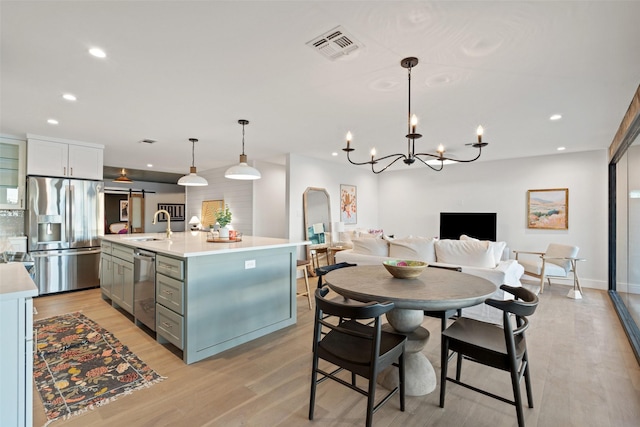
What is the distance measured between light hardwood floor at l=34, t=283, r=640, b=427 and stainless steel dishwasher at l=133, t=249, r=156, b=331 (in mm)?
209

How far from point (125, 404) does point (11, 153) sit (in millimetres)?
4673

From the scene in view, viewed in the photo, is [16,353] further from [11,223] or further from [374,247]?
[11,223]

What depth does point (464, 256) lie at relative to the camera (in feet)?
12.6

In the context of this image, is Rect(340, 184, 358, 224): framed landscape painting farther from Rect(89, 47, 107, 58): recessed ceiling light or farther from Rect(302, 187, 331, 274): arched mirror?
Rect(89, 47, 107, 58): recessed ceiling light

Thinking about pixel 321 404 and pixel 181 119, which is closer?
pixel 321 404

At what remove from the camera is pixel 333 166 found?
273 inches

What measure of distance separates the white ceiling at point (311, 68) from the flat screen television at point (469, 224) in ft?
8.05

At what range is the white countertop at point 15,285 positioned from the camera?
134 centimetres

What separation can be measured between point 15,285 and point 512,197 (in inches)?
289

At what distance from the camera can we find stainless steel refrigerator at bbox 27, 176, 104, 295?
457cm

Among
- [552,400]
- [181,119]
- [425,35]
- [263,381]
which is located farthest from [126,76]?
[552,400]

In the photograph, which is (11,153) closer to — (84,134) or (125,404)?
(84,134)

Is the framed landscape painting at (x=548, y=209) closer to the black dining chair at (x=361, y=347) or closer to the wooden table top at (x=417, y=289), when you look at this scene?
the wooden table top at (x=417, y=289)

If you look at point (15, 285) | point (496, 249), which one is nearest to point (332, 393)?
Answer: point (15, 285)
